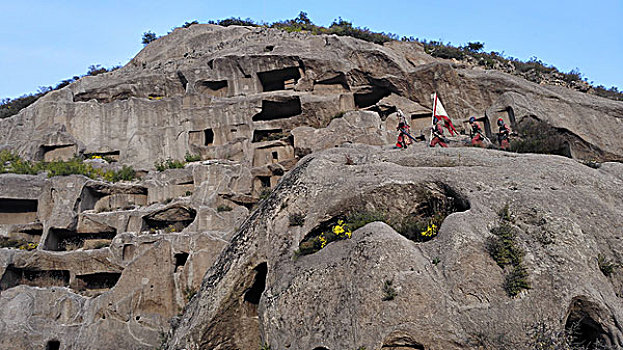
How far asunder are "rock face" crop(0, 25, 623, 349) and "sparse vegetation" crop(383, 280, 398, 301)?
41 mm

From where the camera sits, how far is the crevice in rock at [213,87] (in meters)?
28.6

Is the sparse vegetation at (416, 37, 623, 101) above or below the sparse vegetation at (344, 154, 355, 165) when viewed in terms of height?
above

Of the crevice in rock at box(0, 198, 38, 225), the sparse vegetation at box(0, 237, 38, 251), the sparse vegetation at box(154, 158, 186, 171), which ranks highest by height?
the sparse vegetation at box(154, 158, 186, 171)

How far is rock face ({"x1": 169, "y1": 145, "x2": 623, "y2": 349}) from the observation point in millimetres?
8664

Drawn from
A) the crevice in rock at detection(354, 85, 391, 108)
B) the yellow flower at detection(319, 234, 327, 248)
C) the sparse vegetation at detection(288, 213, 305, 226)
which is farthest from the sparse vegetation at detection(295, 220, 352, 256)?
the crevice in rock at detection(354, 85, 391, 108)

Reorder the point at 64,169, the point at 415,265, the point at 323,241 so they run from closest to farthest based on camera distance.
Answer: the point at 415,265
the point at 323,241
the point at 64,169

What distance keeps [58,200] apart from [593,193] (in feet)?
64.9

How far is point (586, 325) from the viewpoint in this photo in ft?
30.5

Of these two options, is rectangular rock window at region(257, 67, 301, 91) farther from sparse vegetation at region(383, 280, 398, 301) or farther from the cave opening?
sparse vegetation at region(383, 280, 398, 301)

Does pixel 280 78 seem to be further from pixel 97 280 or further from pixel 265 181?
pixel 97 280

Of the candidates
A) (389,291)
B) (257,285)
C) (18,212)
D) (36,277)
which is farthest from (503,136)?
(18,212)

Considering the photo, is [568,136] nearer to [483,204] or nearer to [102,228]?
[483,204]

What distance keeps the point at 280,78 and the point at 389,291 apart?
22.0 metres

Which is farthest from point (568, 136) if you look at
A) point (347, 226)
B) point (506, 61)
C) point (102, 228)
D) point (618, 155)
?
point (102, 228)
